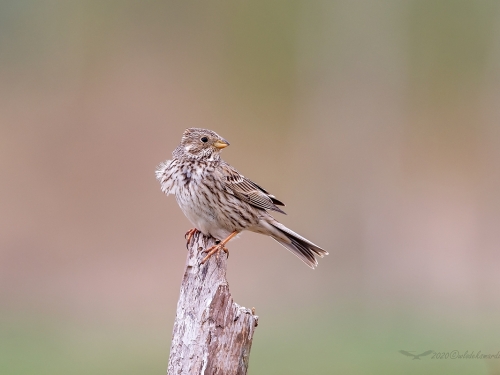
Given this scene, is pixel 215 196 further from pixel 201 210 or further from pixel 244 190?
pixel 244 190

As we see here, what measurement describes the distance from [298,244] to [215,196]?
0.95 m

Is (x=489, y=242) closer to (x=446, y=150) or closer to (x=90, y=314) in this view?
(x=446, y=150)

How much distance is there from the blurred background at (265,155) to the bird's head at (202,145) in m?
5.25

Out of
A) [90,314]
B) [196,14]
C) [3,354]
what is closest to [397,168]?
[196,14]

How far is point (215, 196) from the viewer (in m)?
6.71

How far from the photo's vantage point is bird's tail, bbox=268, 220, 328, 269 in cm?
708

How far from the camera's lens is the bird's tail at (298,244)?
708cm

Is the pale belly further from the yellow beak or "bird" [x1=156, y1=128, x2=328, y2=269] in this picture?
the yellow beak

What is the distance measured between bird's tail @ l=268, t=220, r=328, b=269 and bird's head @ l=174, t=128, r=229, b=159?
31.2 inches

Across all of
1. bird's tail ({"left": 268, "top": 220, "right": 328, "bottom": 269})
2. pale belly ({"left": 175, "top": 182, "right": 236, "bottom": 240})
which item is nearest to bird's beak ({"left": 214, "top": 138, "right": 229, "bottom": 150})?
pale belly ({"left": 175, "top": 182, "right": 236, "bottom": 240})

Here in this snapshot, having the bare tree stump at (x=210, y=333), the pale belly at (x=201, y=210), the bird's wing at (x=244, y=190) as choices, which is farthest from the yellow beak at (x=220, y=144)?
the bare tree stump at (x=210, y=333)

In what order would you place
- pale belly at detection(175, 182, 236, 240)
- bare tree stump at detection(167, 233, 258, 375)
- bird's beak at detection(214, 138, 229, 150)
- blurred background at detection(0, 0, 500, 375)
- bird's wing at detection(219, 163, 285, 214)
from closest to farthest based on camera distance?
bare tree stump at detection(167, 233, 258, 375)
pale belly at detection(175, 182, 236, 240)
bird's wing at detection(219, 163, 285, 214)
bird's beak at detection(214, 138, 229, 150)
blurred background at detection(0, 0, 500, 375)

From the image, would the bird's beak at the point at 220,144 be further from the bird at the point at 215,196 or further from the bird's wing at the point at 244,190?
the bird's wing at the point at 244,190

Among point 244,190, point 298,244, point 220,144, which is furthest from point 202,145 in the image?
point 298,244
